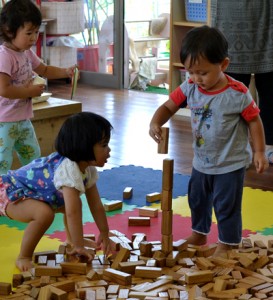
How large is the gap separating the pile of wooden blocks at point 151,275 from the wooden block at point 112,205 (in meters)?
0.40

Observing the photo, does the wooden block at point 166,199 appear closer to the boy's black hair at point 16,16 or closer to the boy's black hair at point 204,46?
the boy's black hair at point 204,46

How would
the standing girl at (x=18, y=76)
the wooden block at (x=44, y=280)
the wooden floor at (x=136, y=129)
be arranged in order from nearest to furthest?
the wooden block at (x=44, y=280)
the standing girl at (x=18, y=76)
the wooden floor at (x=136, y=129)

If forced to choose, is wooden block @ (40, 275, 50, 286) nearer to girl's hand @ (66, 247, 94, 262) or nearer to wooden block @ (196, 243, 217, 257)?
girl's hand @ (66, 247, 94, 262)

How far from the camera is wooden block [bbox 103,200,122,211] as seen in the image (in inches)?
104

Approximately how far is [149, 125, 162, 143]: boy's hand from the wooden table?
1.13m

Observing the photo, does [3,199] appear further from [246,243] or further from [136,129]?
[136,129]

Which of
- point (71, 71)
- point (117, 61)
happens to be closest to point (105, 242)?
point (71, 71)

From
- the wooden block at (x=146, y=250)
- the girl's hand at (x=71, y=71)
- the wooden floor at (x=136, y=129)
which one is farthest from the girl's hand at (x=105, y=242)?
the wooden floor at (x=136, y=129)

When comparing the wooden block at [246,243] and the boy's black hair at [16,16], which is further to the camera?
the boy's black hair at [16,16]

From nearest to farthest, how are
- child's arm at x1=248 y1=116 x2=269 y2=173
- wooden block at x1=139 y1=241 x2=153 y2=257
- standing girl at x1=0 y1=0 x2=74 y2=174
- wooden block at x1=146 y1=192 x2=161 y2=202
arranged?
1. child's arm at x1=248 y1=116 x2=269 y2=173
2. wooden block at x1=139 y1=241 x2=153 y2=257
3. standing girl at x1=0 y1=0 x2=74 y2=174
4. wooden block at x1=146 y1=192 x2=161 y2=202

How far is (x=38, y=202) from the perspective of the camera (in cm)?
211

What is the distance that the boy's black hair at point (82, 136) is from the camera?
6.65 ft

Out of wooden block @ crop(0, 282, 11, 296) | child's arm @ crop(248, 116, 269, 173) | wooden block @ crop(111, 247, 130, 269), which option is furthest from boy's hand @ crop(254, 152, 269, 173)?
wooden block @ crop(0, 282, 11, 296)

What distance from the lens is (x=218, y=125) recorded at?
2117 mm
